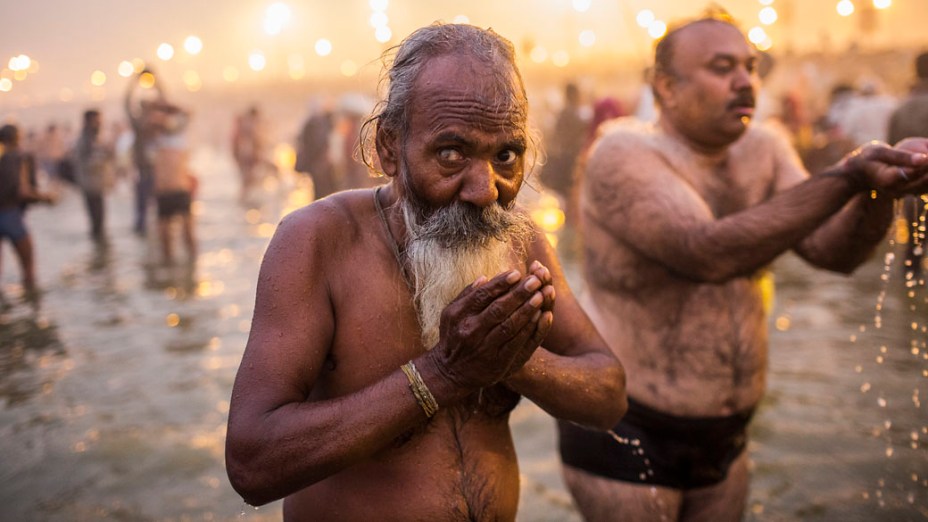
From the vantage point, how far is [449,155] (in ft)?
5.67

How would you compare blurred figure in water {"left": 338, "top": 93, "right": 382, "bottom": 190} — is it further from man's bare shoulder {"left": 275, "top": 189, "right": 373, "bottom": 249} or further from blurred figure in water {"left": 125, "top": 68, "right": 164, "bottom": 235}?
man's bare shoulder {"left": 275, "top": 189, "right": 373, "bottom": 249}

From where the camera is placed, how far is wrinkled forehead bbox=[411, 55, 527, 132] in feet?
5.63

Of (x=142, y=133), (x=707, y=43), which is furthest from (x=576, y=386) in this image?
(x=142, y=133)

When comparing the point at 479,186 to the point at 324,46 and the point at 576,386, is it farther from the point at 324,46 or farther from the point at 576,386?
the point at 324,46

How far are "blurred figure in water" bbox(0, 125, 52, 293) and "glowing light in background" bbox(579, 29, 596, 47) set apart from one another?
65.4m

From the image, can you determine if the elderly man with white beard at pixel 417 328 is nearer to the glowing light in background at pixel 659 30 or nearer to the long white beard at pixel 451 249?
the long white beard at pixel 451 249

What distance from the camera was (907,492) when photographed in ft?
14.0

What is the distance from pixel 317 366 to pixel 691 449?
1671mm

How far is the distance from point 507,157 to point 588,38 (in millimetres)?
79007

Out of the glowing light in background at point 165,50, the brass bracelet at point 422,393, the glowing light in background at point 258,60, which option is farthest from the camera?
the glowing light in background at point 258,60

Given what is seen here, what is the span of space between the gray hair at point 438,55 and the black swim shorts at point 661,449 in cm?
154

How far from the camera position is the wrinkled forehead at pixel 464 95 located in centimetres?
172

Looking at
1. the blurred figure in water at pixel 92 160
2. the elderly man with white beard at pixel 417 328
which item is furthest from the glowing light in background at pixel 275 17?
the elderly man with white beard at pixel 417 328

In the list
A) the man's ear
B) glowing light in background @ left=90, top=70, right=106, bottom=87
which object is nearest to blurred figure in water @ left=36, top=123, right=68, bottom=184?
the man's ear
